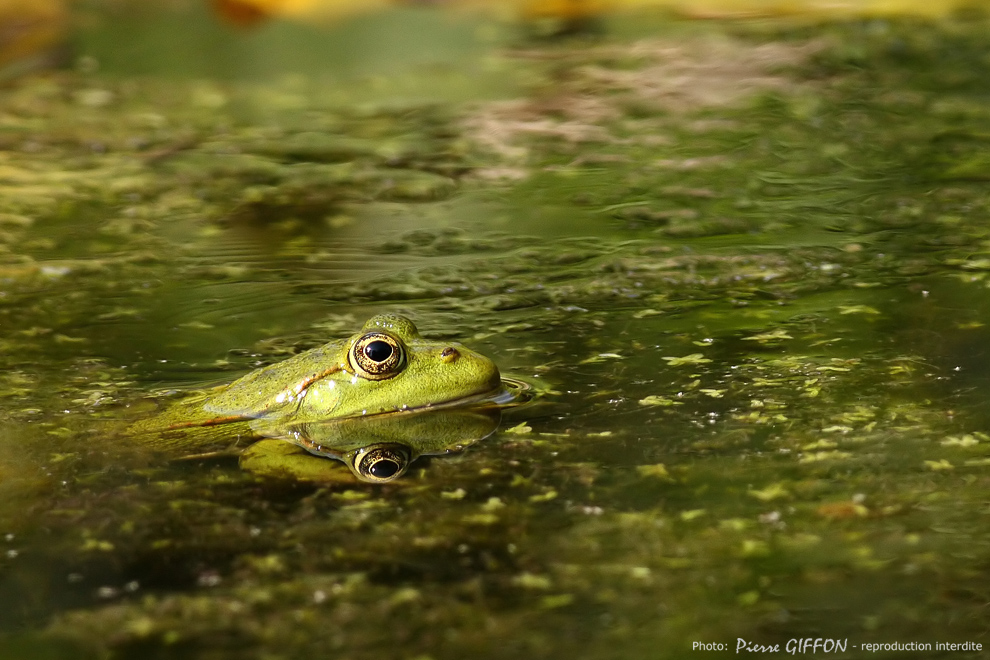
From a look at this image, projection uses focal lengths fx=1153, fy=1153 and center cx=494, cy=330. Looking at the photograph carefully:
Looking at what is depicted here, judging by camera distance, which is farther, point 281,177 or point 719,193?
point 281,177

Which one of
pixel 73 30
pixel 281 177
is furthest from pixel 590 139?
pixel 73 30

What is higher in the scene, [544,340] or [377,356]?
[377,356]

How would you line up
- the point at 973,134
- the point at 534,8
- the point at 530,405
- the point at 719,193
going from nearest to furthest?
the point at 530,405, the point at 719,193, the point at 973,134, the point at 534,8

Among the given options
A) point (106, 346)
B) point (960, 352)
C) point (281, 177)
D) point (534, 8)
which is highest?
point (534, 8)

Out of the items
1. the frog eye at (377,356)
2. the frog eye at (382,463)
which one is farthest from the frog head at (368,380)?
the frog eye at (382,463)

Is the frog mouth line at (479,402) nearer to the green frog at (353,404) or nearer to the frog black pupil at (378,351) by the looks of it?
the green frog at (353,404)

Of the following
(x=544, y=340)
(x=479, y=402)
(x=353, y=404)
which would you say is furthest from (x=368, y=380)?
(x=544, y=340)

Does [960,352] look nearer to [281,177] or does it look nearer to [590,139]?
[590,139]

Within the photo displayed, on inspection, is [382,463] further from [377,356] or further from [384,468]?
[377,356]
